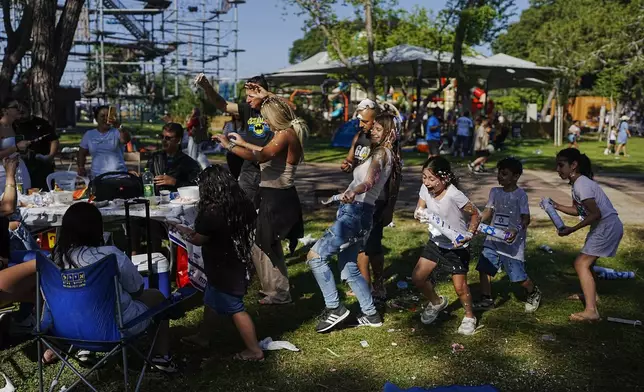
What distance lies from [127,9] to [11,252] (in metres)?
28.1

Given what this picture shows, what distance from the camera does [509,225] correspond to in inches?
205

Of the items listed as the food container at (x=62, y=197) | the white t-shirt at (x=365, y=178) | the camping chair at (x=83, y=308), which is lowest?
the camping chair at (x=83, y=308)

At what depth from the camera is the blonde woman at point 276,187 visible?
4773 millimetres

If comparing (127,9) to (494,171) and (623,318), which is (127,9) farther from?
(623,318)

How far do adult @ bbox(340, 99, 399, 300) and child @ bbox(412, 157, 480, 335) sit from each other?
1.55 ft

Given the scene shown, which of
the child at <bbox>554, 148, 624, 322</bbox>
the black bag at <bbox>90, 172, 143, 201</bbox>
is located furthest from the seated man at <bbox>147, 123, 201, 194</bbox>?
the child at <bbox>554, 148, 624, 322</bbox>

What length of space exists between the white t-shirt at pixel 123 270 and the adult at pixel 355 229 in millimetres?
1421

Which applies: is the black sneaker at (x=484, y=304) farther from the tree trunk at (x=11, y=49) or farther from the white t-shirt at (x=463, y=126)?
the white t-shirt at (x=463, y=126)

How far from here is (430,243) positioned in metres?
4.77

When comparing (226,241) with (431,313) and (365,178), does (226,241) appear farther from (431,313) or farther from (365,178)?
(431,313)

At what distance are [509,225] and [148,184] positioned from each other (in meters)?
3.22

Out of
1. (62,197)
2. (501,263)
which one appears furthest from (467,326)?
(62,197)

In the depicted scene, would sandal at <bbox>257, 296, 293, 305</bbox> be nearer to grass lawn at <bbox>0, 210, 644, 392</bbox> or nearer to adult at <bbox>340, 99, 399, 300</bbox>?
grass lawn at <bbox>0, 210, 644, 392</bbox>

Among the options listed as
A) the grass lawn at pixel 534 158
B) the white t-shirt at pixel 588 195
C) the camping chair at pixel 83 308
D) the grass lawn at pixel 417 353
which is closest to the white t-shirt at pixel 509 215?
the white t-shirt at pixel 588 195
